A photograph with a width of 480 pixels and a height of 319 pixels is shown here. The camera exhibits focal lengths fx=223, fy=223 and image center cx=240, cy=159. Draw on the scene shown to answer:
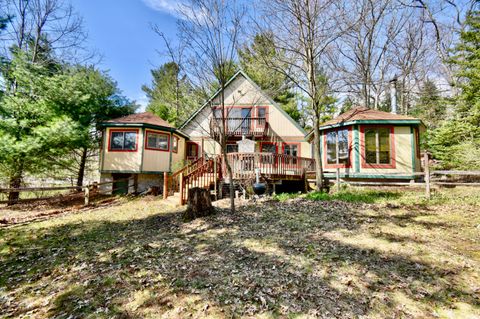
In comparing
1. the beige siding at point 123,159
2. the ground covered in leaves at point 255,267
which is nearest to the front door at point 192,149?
the beige siding at point 123,159

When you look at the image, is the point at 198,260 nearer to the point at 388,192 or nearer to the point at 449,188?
the point at 388,192

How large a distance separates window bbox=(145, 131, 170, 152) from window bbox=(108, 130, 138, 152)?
2.62 ft

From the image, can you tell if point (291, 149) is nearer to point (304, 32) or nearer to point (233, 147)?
point (233, 147)

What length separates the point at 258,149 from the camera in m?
17.6

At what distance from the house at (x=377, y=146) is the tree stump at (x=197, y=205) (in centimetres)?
804

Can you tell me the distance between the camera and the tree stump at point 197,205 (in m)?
7.32

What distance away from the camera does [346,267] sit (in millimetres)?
3797

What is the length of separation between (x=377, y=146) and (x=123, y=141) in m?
14.8

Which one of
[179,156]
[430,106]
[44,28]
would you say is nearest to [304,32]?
[179,156]

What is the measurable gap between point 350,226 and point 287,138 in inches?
473

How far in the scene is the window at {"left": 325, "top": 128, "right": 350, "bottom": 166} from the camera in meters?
13.0

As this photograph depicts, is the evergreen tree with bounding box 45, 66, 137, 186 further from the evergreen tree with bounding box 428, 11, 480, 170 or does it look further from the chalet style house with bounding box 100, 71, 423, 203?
the evergreen tree with bounding box 428, 11, 480, 170

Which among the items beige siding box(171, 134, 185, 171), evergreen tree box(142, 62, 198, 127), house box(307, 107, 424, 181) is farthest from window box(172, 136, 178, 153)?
house box(307, 107, 424, 181)

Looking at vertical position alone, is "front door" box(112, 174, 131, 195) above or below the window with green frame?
below
